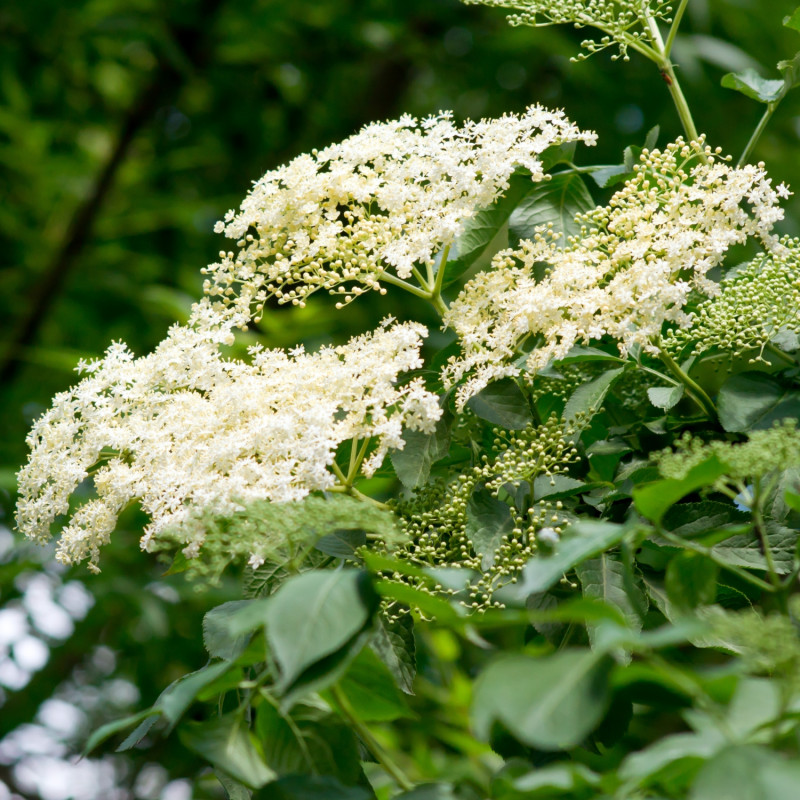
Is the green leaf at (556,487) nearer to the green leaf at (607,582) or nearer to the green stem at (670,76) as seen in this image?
the green leaf at (607,582)

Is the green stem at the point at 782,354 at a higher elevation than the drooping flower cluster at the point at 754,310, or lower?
lower

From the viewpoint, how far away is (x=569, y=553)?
0.42 meters

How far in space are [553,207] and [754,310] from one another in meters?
0.21

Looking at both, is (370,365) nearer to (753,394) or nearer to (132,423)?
(132,423)

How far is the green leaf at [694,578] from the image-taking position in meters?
0.48

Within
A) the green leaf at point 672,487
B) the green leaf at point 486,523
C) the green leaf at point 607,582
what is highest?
the green leaf at point 672,487

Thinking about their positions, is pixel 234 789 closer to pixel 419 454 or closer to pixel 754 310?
pixel 419 454

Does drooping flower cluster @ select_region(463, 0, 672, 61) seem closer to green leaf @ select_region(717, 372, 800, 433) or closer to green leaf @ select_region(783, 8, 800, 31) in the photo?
green leaf @ select_region(783, 8, 800, 31)

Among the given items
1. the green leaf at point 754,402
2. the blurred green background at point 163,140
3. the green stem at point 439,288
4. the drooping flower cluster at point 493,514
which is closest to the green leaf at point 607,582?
the drooping flower cluster at point 493,514

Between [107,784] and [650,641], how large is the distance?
2.13m

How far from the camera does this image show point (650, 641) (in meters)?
0.34

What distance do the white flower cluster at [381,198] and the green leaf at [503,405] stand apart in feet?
0.36

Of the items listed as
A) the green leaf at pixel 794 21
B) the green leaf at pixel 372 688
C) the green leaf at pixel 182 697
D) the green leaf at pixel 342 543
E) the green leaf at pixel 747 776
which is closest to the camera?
the green leaf at pixel 747 776

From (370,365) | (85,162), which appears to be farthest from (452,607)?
(85,162)
